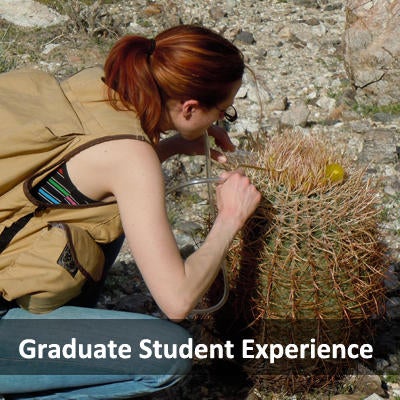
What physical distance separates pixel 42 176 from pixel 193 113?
16.5 inches

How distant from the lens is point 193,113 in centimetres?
215

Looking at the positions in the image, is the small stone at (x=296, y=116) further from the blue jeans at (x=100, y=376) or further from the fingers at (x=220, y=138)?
the blue jeans at (x=100, y=376)

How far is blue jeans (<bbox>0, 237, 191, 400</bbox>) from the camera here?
2.19m

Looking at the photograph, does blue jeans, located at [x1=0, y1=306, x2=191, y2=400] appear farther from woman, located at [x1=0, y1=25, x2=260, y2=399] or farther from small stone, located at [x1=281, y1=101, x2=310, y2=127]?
small stone, located at [x1=281, y1=101, x2=310, y2=127]

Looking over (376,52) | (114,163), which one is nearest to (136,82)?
(114,163)

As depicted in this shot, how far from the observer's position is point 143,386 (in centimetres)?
222

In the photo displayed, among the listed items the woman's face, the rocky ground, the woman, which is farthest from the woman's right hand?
the rocky ground

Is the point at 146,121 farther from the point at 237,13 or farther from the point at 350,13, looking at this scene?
the point at 237,13

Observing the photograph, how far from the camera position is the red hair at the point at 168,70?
206 cm

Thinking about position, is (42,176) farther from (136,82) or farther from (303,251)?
(303,251)

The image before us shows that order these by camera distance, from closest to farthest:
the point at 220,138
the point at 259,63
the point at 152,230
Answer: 1. the point at 152,230
2. the point at 220,138
3. the point at 259,63

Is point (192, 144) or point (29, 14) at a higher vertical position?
point (192, 144)

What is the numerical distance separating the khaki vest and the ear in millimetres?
143

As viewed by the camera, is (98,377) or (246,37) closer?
(98,377)
